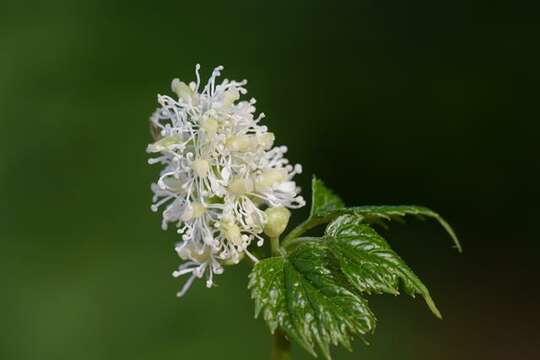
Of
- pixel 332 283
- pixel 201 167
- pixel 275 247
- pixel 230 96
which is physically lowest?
pixel 332 283

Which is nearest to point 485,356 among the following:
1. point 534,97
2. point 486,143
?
point 486,143

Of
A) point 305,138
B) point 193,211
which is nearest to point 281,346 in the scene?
point 193,211

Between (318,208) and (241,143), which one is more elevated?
(241,143)

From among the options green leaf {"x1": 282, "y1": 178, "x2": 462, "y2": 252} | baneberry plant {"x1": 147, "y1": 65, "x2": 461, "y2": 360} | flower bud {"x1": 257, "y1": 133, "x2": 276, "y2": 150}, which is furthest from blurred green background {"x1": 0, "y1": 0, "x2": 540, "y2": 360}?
flower bud {"x1": 257, "y1": 133, "x2": 276, "y2": 150}

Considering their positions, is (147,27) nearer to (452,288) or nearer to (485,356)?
(452,288)

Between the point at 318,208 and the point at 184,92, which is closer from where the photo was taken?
the point at 184,92

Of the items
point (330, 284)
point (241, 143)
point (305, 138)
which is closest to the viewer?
point (330, 284)

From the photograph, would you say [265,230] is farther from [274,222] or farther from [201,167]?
[201,167]

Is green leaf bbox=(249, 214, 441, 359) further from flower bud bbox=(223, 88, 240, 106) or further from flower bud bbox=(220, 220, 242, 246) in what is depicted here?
flower bud bbox=(223, 88, 240, 106)
